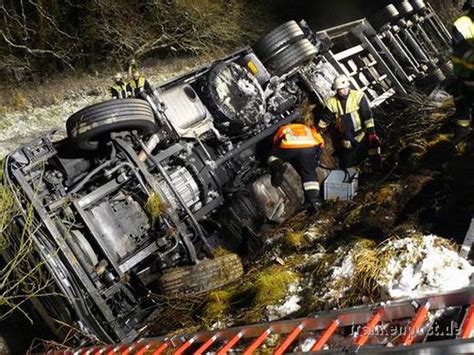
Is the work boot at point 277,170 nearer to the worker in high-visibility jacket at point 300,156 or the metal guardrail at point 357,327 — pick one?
the worker in high-visibility jacket at point 300,156

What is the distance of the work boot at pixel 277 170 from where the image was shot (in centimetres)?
536

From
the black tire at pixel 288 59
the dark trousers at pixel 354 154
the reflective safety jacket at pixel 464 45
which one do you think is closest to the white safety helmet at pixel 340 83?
the black tire at pixel 288 59

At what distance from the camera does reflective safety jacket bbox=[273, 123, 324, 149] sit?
5.52 metres

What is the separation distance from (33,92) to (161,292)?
19.3 ft

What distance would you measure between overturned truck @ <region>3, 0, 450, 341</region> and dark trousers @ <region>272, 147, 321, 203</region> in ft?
0.36

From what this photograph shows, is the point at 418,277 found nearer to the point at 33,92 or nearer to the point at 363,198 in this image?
the point at 363,198

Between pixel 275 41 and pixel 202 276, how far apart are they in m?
3.15

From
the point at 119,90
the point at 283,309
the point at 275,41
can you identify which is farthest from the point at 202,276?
the point at 119,90

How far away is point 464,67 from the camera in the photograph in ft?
15.5

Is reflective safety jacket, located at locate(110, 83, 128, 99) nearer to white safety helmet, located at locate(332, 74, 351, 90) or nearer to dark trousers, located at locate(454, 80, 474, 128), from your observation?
white safety helmet, located at locate(332, 74, 351, 90)

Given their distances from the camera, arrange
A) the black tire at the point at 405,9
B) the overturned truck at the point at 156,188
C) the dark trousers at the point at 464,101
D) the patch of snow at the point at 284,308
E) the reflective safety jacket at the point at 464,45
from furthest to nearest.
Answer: the black tire at the point at 405,9 → the dark trousers at the point at 464,101 → the reflective safety jacket at the point at 464,45 → the overturned truck at the point at 156,188 → the patch of snow at the point at 284,308

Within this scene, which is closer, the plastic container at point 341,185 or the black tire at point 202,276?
the black tire at point 202,276

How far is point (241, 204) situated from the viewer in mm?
5020

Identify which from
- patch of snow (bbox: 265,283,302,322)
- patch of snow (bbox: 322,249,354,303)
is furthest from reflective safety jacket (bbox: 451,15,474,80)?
patch of snow (bbox: 265,283,302,322)
